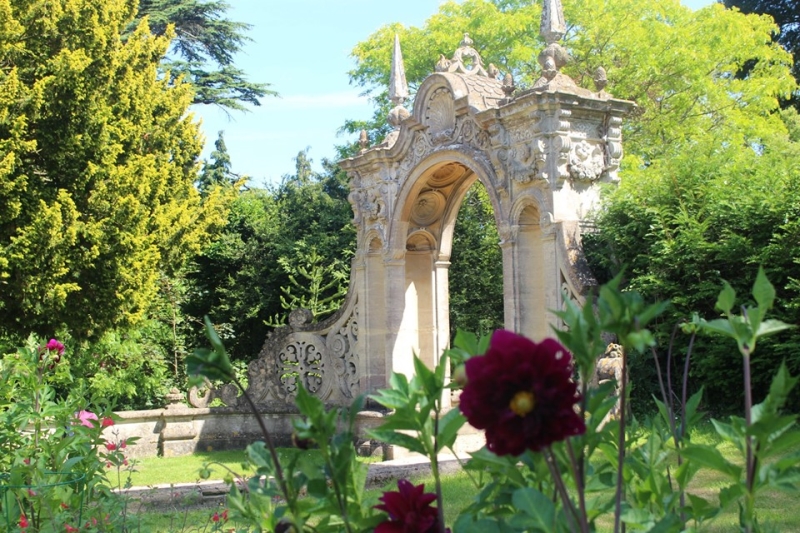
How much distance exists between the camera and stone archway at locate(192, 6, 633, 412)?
9.70 metres

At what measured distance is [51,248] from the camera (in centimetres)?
1284

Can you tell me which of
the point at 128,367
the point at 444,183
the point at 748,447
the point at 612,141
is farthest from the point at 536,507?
the point at 128,367

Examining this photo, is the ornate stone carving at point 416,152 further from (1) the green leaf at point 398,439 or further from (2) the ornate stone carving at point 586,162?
(1) the green leaf at point 398,439

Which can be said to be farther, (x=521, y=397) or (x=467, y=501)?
(x=467, y=501)

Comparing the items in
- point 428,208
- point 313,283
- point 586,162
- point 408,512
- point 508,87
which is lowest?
point 408,512

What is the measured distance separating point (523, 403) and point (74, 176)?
13629 millimetres

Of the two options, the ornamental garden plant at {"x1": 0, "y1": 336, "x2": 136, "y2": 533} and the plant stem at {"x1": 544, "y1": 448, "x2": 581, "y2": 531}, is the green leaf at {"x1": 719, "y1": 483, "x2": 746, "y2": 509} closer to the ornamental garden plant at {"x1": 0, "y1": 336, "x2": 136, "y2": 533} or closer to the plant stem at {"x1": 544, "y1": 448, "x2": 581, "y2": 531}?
the plant stem at {"x1": 544, "y1": 448, "x2": 581, "y2": 531}

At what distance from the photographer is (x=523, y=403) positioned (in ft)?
4.28

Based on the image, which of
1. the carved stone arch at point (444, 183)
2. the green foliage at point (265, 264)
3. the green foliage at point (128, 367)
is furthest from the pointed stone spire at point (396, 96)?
the green foliage at point (265, 264)

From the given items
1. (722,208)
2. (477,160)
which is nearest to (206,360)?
(722,208)

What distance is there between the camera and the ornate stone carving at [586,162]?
968cm

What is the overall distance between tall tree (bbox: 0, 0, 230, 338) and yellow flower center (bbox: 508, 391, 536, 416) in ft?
40.7

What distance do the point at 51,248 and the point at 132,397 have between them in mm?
4948

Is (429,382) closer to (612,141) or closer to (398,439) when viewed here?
(398,439)
